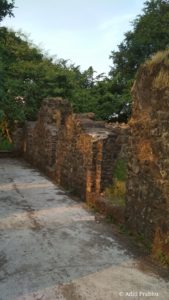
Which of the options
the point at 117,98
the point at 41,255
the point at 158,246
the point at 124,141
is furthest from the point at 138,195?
the point at 117,98

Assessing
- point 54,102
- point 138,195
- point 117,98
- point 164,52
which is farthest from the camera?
point 117,98

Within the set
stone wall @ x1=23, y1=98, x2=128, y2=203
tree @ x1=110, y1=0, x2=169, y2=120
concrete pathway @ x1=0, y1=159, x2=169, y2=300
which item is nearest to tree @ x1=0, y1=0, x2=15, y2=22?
stone wall @ x1=23, y1=98, x2=128, y2=203

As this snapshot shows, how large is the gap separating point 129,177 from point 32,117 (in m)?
12.7

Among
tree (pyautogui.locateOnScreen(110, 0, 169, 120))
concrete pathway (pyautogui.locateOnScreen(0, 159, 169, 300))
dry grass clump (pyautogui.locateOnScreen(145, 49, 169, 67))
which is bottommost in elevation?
concrete pathway (pyautogui.locateOnScreen(0, 159, 169, 300))

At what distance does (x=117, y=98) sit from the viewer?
69.8 feet

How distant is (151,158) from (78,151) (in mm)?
3781

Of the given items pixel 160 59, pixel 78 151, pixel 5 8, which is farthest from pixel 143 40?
pixel 160 59

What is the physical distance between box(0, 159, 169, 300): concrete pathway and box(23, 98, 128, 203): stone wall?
2.48 ft

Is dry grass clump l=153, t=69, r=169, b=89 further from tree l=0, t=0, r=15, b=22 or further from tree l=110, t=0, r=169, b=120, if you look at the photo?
tree l=110, t=0, r=169, b=120

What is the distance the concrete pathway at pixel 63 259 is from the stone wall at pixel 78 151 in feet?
2.48

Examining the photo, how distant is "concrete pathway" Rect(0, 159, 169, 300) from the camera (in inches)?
165

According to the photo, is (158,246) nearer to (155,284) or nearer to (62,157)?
(155,284)

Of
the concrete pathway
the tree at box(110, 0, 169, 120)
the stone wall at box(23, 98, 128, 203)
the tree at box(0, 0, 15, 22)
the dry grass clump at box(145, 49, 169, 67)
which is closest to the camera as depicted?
the concrete pathway

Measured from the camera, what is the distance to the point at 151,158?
558 cm
